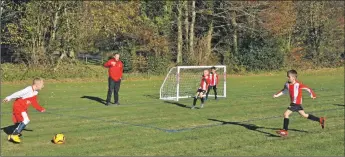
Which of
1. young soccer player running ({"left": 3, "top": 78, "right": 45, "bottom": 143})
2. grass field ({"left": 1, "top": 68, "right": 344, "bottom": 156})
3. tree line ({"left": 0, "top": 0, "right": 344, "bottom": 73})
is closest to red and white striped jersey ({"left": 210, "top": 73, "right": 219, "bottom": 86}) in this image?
grass field ({"left": 1, "top": 68, "right": 344, "bottom": 156})

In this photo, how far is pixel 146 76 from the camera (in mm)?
37656

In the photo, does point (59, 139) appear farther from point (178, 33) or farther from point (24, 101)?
point (178, 33)

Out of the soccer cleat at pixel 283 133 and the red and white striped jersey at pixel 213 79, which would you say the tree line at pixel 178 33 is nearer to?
the red and white striped jersey at pixel 213 79

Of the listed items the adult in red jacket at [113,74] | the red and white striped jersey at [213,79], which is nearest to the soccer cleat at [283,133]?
the adult in red jacket at [113,74]

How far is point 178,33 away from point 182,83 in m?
17.2

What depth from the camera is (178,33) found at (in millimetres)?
42719

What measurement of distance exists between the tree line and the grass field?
11.5m

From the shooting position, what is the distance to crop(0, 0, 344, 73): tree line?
1359 inches

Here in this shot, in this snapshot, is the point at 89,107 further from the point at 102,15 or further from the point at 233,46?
the point at 233,46

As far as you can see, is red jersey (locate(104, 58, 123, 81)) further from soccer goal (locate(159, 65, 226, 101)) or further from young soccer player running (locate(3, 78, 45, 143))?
young soccer player running (locate(3, 78, 45, 143))

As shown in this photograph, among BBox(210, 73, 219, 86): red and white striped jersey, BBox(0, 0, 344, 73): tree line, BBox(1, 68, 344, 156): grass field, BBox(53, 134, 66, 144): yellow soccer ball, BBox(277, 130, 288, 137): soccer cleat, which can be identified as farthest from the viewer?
BBox(0, 0, 344, 73): tree line

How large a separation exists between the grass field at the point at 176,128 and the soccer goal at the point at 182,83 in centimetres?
71

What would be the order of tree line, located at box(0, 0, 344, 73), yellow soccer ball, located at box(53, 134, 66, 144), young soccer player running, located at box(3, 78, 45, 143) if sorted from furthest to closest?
1. tree line, located at box(0, 0, 344, 73)
2. young soccer player running, located at box(3, 78, 45, 143)
3. yellow soccer ball, located at box(53, 134, 66, 144)

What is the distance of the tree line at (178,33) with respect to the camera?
34.5 m
